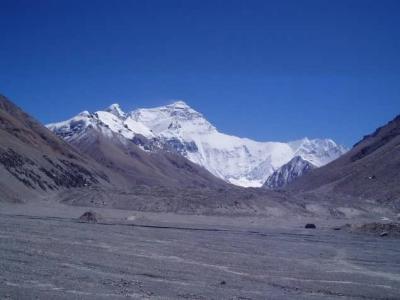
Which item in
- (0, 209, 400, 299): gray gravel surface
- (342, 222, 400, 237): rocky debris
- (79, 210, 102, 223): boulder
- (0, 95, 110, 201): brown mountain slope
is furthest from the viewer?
(0, 95, 110, 201): brown mountain slope

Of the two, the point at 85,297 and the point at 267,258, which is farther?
the point at 267,258

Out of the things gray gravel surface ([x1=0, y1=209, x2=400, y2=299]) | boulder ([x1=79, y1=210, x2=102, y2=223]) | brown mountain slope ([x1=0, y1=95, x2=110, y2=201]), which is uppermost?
brown mountain slope ([x1=0, y1=95, x2=110, y2=201])

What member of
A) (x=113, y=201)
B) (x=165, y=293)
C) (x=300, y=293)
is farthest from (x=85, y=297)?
(x=113, y=201)

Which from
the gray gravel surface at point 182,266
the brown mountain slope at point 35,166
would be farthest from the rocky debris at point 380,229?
the brown mountain slope at point 35,166

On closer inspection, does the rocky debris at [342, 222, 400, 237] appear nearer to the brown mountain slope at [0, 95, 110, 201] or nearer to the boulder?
the boulder

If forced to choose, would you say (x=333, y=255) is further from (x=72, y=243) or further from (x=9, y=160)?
(x=9, y=160)

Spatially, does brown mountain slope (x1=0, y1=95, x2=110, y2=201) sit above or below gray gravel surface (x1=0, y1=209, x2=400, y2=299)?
above

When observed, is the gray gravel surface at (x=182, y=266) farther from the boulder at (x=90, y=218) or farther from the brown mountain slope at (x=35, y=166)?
the brown mountain slope at (x=35, y=166)

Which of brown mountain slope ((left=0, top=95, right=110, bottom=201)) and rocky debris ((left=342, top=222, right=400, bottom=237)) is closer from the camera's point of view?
rocky debris ((left=342, top=222, right=400, bottom=237))

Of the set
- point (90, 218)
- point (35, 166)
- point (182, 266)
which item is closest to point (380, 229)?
point (90, 218)

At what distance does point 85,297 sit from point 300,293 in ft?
38.3

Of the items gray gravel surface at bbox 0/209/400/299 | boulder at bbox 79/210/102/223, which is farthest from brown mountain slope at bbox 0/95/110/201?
gray gravel surface at bbox 0/209/400/299

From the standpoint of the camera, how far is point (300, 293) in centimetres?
2986

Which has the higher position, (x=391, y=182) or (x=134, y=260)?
(x=391, y=182)
